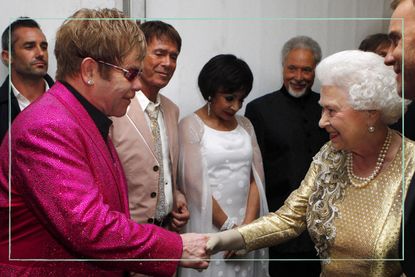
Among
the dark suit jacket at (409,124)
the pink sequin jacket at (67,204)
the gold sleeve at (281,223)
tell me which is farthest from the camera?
the gold sleeve at (281,223)

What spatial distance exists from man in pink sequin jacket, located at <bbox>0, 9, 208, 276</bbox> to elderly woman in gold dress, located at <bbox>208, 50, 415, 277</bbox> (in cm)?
23

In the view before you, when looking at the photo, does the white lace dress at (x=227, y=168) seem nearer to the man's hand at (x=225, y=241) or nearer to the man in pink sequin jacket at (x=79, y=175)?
the man's hand at (x=225, y=241)

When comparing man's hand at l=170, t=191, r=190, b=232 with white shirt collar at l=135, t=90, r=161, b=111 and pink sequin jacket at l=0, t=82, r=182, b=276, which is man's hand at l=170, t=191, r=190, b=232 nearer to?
pink sequin jacket at l=0, t=82, r=182, b=276

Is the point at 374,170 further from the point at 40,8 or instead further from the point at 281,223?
the point at 40,8

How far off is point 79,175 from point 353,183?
2.03 feet

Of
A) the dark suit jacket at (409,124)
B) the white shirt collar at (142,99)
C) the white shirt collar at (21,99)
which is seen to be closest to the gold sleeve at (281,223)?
the dark suit jacket at (409,124)

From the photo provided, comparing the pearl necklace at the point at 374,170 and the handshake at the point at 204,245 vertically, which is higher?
the pearl necklace at the point at 374,170

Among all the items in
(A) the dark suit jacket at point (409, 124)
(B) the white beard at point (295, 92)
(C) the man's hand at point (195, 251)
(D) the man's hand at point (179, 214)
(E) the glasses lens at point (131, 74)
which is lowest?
(C) the man's hand at point (195, 251)

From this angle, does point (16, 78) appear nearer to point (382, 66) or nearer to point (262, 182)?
point (262, 182)

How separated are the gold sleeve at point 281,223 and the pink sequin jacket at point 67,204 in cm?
20

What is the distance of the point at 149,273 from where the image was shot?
111cm

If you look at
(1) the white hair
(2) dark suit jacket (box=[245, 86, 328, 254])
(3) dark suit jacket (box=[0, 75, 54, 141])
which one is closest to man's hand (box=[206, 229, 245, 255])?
(2) dark suit jacket (box=[245, 86, 328, 254])

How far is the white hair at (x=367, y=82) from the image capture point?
1.09 meters

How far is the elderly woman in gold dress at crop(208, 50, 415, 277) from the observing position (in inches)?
43.5
